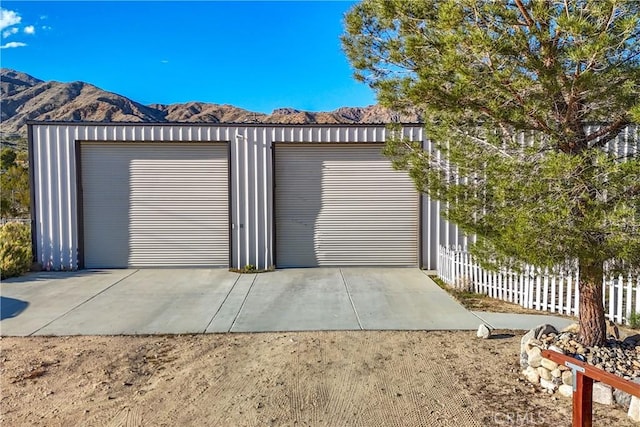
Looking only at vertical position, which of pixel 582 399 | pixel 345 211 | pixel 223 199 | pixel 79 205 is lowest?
pixel 582 399

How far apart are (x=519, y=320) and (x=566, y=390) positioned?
2.36m

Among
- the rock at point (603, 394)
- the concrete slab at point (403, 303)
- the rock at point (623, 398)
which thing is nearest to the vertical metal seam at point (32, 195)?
the concrete slab at point (403, 303)

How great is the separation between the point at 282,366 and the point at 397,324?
209 cm

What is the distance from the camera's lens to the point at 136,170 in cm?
1028

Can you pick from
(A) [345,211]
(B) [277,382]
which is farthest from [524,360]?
(A) [345,211]

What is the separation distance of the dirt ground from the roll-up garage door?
507cm

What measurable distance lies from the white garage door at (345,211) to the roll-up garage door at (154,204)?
169 cm

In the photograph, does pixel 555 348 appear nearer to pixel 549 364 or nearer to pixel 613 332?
pixel 549 364

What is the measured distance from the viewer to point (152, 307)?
685 centimetres

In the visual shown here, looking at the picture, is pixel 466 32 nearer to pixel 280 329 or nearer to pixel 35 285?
pixel 280 329

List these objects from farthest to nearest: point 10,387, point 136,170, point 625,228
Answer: point 136,170, point 10,387, point 625,228

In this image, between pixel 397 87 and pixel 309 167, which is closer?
pixel 397 87

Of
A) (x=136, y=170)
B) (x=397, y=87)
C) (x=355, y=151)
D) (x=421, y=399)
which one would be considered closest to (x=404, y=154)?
(x=397, y=87)

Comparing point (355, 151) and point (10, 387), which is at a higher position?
point (355, 151)
